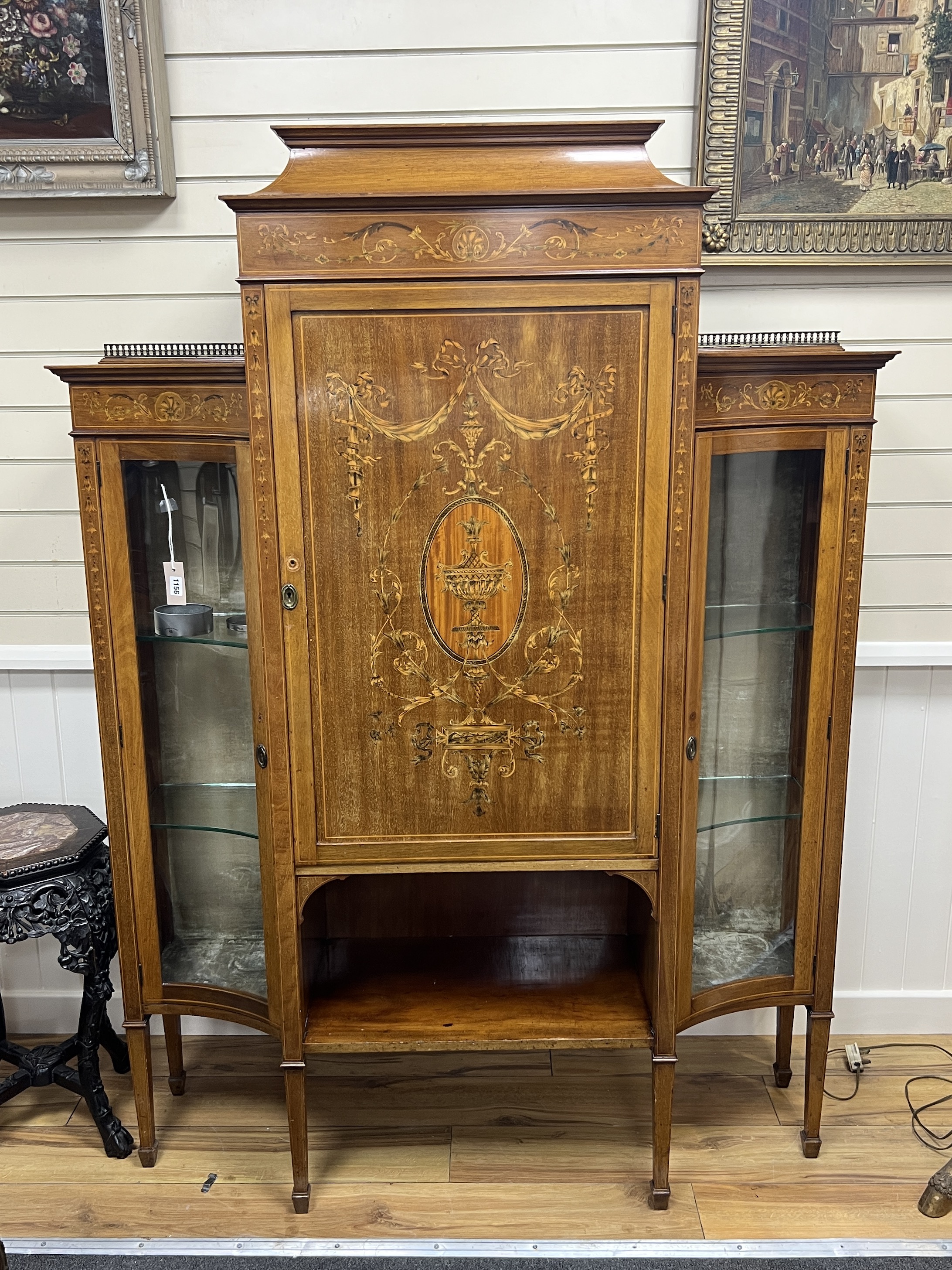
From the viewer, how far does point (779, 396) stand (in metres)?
1.76

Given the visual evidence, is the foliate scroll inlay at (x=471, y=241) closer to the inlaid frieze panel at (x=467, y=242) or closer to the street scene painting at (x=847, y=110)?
the inlaid frieze panel at (x=467, y=242)

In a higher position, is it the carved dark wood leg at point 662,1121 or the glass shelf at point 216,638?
the glass shelf at point 216,638

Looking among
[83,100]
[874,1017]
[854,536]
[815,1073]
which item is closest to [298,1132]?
[815,1073]

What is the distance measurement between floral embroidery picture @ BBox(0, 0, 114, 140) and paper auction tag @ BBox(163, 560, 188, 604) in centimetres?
95

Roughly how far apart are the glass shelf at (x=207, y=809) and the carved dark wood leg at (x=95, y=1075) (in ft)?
1.30

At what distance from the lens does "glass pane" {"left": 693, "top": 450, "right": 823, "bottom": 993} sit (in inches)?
73.1

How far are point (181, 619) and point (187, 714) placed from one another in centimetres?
21

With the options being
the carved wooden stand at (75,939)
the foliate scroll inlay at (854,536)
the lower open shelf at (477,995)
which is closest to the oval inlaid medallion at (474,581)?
the foliate scroll inlay at (854,536)

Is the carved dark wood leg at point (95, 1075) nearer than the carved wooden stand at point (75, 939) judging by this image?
No

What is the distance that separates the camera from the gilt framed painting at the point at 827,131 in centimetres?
201

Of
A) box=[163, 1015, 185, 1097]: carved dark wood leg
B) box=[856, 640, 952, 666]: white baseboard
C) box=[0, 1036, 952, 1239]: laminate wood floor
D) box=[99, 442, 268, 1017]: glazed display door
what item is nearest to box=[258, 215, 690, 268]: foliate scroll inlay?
box=[99, 442, 268, 1017]: glazed display door

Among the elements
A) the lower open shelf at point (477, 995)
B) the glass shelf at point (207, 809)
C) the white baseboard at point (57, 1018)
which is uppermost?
the glass shelf at point (207, 809)

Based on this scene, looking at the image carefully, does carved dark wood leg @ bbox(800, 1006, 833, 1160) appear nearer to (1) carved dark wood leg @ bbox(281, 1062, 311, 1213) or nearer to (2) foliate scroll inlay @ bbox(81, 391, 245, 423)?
(1) carved dark wood leg @ bbox(281, 1062, 311, 1213)

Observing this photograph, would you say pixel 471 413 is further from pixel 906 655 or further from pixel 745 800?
pixel 906 655
